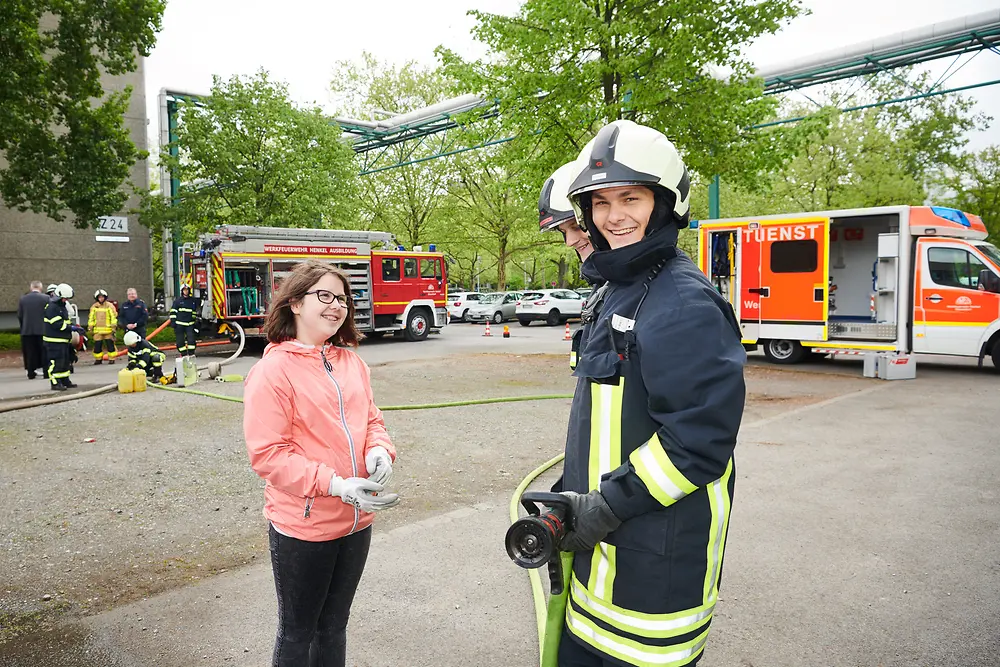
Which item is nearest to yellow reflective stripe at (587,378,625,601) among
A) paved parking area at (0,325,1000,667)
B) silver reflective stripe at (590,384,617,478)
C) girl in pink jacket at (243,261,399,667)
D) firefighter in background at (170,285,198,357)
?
silver reflective stripe at (590,384,617,478)

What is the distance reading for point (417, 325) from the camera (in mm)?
21062

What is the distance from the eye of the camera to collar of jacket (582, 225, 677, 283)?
1701 mm

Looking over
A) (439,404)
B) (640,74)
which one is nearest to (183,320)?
(439,404)

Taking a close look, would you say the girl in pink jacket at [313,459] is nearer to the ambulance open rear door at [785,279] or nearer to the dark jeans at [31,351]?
the ambulance open rear door at [785,279]

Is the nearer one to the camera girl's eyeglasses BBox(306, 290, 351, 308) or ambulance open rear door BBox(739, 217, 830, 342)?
girl's eyeglasses BBox(306, 290, 351, 308)

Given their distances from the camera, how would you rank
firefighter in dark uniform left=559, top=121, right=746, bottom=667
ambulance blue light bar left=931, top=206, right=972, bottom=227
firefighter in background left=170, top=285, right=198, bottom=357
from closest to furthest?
firefighter in dark uniform left=559, top=121, right=746, bottom=667 → ambulance blue light bar left=931, top=206, right=972, bottom=227 → firefighter in background left=170, top=285, right=198, bottom=357

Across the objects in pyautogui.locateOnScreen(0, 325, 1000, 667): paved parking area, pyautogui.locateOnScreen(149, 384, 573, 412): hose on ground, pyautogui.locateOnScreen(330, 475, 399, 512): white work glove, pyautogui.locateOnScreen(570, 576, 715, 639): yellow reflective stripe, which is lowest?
pyautogui.locateOnScreen(0, 325, 1000, 667): paved parking area

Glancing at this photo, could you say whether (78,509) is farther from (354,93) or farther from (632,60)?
(354,93)

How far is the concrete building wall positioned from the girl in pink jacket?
22.2m

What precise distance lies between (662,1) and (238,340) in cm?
1327

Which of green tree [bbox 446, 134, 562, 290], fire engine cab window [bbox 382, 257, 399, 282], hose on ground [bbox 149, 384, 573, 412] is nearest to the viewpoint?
hose on ground [bbox 149, 384, 573, 412]

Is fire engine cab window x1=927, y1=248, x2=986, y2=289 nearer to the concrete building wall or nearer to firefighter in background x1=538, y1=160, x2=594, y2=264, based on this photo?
firefighter in background x1=538, y1=160, x2=594, y2=264

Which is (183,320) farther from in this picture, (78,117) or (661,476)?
(661,476)

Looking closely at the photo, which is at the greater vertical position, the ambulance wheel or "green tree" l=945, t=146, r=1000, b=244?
"green tree" l=945, t=146, r=1000, b=244
